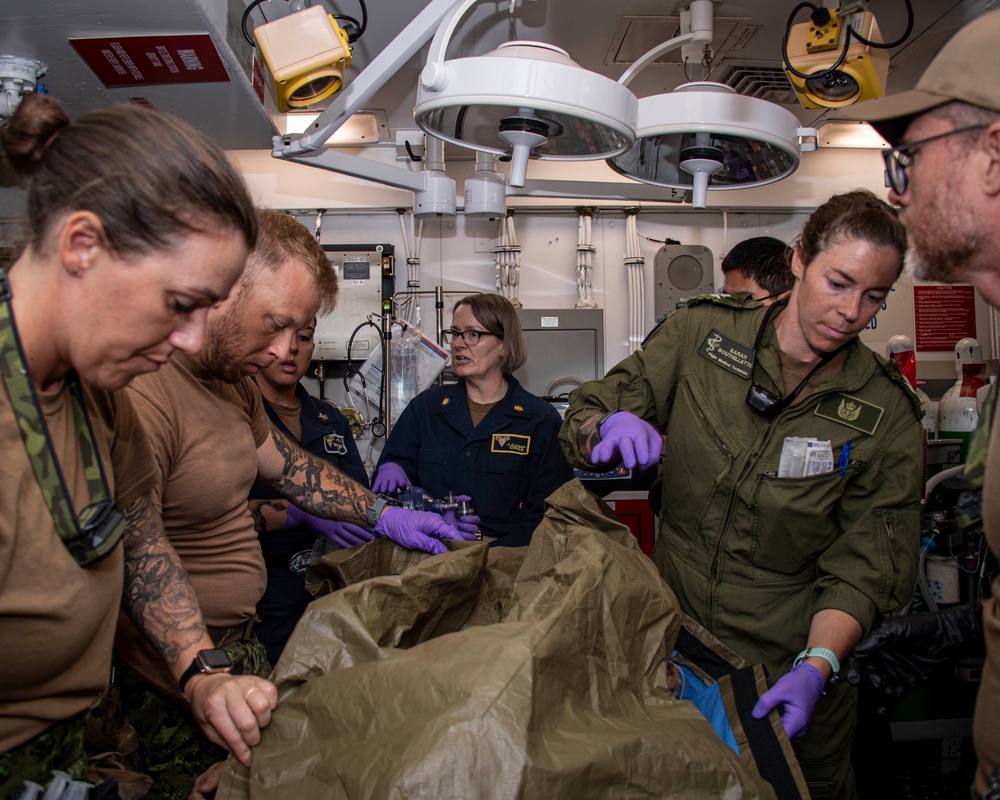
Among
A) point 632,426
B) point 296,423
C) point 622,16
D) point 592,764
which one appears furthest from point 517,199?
point 592,764

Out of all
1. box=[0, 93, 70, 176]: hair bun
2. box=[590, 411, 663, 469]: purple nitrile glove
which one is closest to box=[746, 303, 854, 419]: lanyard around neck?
box=[590, 411, 663, 469]: purple nitrile glove

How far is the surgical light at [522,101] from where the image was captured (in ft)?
5.02

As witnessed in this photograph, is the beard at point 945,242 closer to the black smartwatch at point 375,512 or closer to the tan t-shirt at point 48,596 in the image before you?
the tan t-shirt at point 48,596

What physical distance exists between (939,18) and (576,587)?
2708 mm

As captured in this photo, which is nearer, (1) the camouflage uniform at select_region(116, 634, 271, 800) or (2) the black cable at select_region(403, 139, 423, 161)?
(1) the camouflage uniform at select_region(116, 634, 271, 800)

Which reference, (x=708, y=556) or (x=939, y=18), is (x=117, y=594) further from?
(x=939, y=18)

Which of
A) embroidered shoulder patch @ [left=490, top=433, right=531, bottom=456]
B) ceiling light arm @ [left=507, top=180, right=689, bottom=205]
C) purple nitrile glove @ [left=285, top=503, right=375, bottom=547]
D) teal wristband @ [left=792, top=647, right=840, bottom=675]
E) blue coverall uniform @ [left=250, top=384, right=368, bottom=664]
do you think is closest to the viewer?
teal wristband @ [left=792, top=647, right=840, bottom=675]

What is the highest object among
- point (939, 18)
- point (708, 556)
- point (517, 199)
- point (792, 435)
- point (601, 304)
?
point (939, 18)

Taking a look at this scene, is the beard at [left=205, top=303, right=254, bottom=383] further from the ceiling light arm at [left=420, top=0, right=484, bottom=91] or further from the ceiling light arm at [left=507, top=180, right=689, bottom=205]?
the ceiling light arm at [left=507, top=180, right=689, bottom=205]

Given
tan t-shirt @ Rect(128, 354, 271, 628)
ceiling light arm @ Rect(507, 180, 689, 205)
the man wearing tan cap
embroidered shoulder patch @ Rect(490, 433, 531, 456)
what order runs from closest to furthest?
the man wearing tan cap
tan t-shirt @ Rect(128, 354, 271, 628)
embroidered shoulder patch @ Rect(490, 433, 531, 456)
ceiling light arm @ Rect(507, 180, 689, 205)

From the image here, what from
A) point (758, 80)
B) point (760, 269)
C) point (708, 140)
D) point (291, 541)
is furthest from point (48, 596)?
point (758, 80)

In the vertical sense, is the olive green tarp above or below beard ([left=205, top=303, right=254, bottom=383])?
below

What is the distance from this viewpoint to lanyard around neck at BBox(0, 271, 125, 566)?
794 millimetres

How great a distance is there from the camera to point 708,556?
5.65ft
